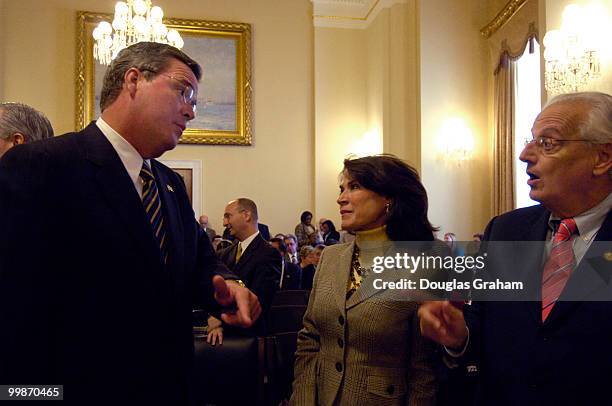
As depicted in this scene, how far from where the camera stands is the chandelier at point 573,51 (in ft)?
17.3

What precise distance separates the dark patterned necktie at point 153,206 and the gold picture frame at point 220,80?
9856 millimetres

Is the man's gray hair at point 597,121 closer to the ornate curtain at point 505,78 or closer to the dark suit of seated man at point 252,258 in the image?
the dark suit of seated man at point 252,258

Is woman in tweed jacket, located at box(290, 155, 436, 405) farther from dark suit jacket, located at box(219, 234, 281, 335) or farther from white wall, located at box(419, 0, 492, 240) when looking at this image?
white wall, located at box(419, 0, 492, 240)

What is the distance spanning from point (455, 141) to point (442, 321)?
8.11 metres

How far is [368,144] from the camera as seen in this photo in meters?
11.4

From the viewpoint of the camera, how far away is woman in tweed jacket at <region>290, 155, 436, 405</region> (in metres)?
1.98

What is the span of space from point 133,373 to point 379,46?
10104 mm

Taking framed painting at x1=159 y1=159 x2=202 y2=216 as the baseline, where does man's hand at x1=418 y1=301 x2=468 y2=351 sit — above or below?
below

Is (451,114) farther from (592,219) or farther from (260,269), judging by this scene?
(592,219)

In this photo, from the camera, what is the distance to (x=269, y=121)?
11.8 m

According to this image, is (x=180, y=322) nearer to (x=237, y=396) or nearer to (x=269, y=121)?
(x=237, y=396)

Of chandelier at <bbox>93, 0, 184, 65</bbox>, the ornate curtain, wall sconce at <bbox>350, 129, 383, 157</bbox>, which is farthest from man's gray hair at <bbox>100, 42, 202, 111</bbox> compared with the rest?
wall sconce at <bbox>350, 129, 383, 157</bbox>

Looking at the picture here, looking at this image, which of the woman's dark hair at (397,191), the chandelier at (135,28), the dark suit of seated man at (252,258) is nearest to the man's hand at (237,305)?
the woman's dark hair at (397,191)

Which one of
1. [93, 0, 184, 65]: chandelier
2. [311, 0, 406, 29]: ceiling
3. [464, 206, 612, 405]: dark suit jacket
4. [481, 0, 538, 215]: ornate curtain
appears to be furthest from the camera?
Result: [311, 0, 406, 29]: ceiling
